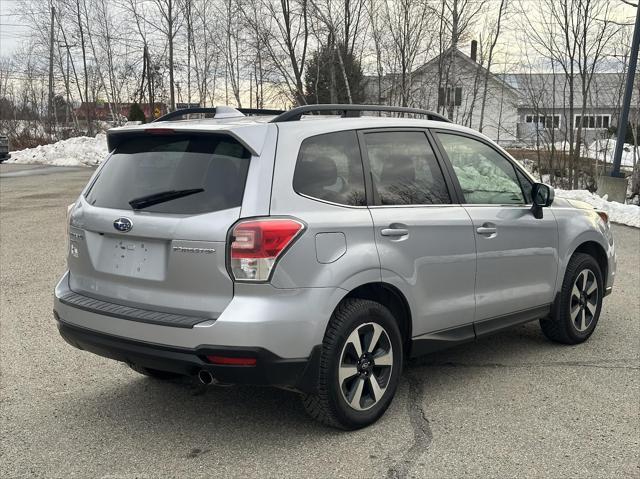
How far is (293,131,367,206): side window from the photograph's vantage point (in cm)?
365

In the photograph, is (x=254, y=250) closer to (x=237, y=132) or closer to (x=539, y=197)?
(x=237, y=132)

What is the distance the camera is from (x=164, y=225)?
3.49 metres

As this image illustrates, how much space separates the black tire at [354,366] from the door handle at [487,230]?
94 centimetres

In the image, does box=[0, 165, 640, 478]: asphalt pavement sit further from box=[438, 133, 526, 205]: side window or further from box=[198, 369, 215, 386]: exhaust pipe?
box=[438, 133, 526, 205]: side window

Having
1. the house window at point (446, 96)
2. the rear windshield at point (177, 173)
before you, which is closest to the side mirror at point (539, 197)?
the rear windshield at point (177, 173)

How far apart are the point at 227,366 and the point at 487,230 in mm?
2067

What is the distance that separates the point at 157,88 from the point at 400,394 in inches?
1556

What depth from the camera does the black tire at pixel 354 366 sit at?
140 inches

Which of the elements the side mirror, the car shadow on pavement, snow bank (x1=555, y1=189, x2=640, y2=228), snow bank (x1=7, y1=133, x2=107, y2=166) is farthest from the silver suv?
snow bank (x1=7, y1=133, x2=107, y2=166)

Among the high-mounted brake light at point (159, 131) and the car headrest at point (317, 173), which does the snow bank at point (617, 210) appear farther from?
the high-mounted brake light at point (159, 131)

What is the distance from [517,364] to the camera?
16.5ft

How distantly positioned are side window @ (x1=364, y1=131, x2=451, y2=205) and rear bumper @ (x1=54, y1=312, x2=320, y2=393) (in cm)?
112

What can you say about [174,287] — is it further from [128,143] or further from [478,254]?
[478,254]

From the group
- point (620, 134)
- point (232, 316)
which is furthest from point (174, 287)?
point (620, 134)
